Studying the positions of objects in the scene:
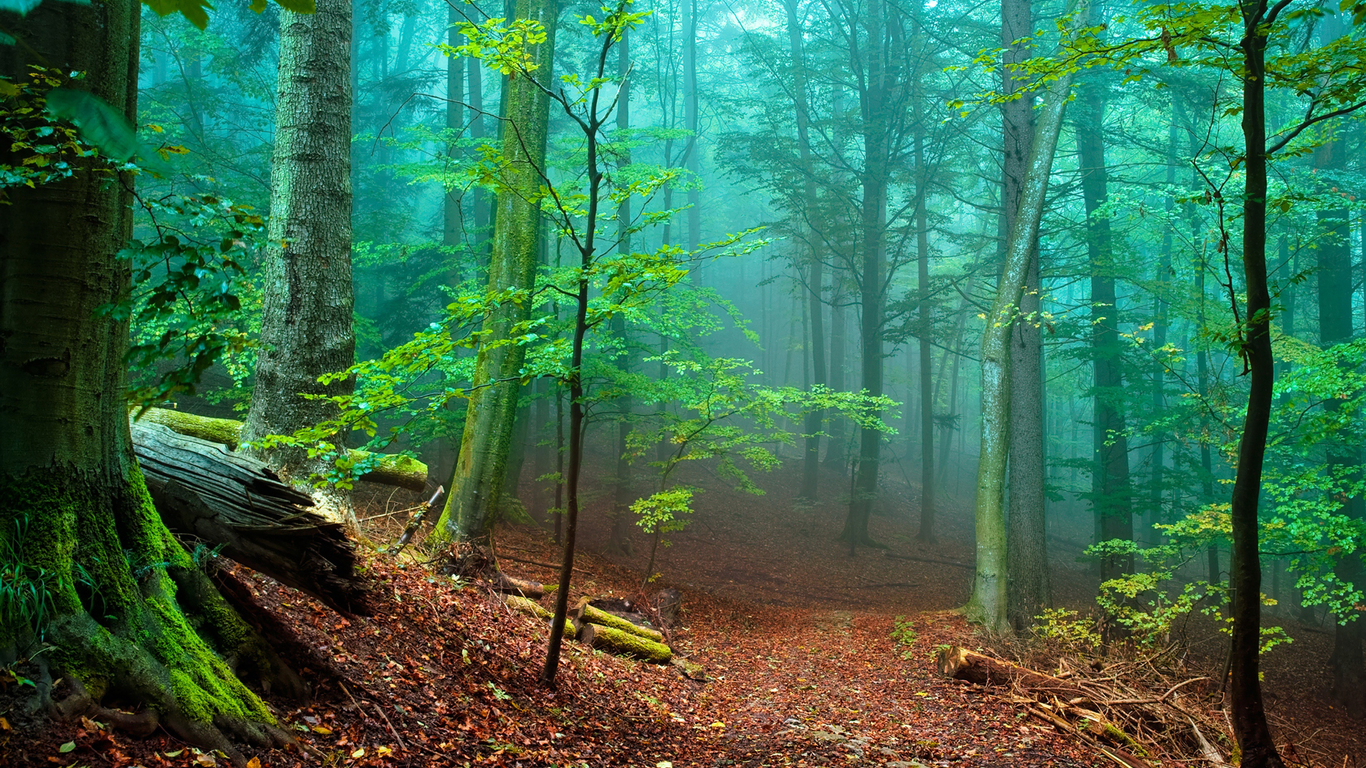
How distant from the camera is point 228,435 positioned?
5312 millimetres

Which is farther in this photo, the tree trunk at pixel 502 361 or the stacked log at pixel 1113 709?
the tree trunk at pixel 502 361

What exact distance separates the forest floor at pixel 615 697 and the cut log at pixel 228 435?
0.37 m

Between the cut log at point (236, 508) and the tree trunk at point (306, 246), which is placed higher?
the tree trunk at point (306, 246)

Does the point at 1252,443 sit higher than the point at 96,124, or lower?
lower

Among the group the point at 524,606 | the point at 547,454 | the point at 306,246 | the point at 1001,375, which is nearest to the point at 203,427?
the point at 306,246

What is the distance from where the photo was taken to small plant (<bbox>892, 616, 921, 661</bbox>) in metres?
8.35

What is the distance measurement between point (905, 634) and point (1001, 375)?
3.65 metres

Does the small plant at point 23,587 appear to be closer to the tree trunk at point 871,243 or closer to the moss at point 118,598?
the moss at point 118,598

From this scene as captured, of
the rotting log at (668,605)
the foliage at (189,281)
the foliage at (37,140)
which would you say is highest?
the foliage at (37,140)

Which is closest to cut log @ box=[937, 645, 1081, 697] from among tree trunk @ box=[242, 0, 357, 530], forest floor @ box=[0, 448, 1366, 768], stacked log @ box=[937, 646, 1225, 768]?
stacked log @ box=[937, 646, 1225, 768]

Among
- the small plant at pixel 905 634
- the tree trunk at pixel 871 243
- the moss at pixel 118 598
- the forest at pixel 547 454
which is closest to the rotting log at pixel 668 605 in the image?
the forest at pixel 547 454

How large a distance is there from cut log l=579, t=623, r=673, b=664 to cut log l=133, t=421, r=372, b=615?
3881 mm

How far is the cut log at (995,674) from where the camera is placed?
6359 millimetres

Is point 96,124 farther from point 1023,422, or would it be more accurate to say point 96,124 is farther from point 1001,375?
point 1023,422
